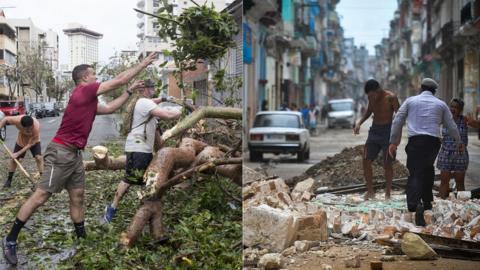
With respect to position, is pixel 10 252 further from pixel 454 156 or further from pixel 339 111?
pixel 339 111

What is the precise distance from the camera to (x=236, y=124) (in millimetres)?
4477

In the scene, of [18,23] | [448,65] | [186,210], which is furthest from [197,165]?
[448,65]

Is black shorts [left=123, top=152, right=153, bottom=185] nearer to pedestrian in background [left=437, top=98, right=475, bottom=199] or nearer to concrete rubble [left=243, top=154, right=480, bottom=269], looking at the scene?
concrete rubble [left=243, top=154, right=480, bottom=269]

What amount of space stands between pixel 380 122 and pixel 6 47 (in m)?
2.69

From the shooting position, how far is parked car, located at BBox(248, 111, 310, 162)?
576 inches

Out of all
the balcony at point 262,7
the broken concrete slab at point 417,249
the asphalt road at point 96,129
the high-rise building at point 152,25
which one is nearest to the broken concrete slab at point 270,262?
the broken concrete slab at point 417,249

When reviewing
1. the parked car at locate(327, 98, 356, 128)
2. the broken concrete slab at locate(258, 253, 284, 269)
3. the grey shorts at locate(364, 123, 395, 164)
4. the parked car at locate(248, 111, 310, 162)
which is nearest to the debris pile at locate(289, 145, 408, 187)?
the grey shorts at locate(364, 123, 395, 164)

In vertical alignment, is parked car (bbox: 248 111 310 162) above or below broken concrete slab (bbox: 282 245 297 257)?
above

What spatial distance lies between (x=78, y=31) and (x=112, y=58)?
28cm

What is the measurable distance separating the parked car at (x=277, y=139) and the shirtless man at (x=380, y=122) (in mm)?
7591

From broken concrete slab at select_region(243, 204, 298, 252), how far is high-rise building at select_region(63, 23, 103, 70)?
1.86 meters

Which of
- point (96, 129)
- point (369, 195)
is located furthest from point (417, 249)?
point (96, 129)

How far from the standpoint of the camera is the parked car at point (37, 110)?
173 inches

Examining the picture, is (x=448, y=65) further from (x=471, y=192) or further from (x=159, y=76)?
(x=159, y=76)
